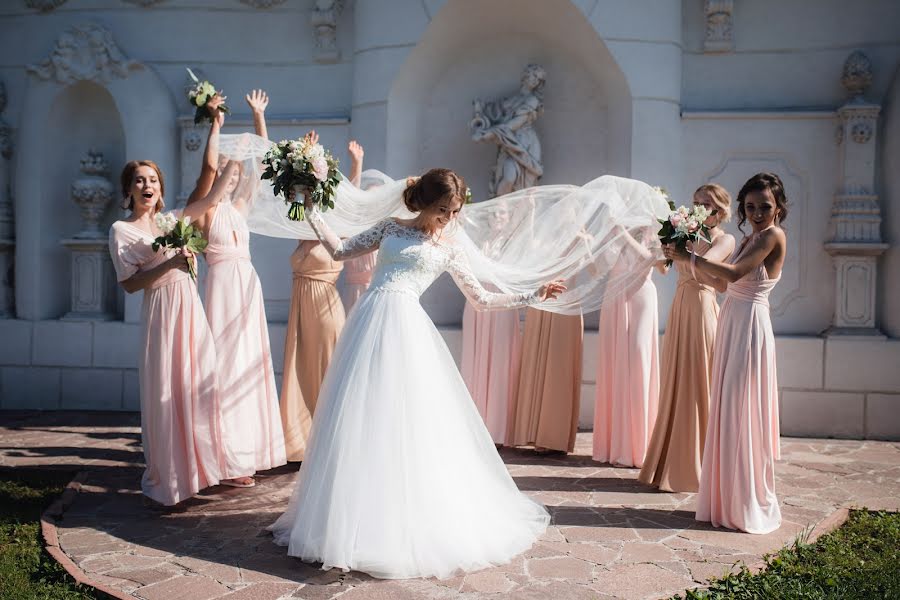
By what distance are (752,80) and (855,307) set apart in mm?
2613

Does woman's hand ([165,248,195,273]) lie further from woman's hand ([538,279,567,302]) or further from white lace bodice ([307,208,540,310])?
woman's hand ([538,279,567,302])

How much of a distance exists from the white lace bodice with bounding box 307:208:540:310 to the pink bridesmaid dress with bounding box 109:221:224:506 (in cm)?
130

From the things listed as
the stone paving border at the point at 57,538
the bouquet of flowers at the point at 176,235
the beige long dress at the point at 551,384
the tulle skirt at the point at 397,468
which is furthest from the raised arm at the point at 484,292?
the stone paving border at the point at 57,538

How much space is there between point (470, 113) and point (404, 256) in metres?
5.11

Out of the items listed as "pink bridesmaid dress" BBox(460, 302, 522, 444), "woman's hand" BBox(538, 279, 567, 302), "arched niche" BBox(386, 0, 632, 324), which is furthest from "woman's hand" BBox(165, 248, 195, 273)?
"arched niche" BBox(386, 0, 632, 324)

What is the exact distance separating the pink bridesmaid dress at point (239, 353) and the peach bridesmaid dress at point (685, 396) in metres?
2.82

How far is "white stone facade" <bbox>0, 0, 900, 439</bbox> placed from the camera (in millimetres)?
8109

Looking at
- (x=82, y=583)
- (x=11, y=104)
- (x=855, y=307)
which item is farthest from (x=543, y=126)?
(x=82, y=583)

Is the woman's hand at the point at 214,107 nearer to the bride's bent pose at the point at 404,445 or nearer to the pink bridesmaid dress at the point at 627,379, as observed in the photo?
the bride's bent pose at the point at 404,445

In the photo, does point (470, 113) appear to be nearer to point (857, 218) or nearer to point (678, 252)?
point (857, 218)

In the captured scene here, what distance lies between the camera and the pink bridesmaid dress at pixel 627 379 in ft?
21.8

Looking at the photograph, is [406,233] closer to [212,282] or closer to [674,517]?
[212,282]

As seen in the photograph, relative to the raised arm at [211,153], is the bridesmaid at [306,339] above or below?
below

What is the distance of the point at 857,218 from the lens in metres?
8.04
